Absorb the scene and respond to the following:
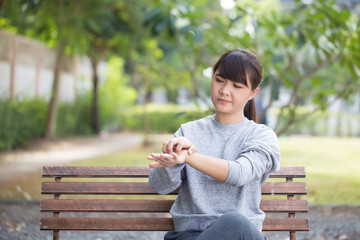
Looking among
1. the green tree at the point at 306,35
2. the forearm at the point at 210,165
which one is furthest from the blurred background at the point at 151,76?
the forearm at the point at 210,165

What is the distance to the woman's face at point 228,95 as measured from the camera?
2.26 m

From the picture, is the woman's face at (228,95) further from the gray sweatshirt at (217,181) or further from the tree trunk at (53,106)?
the tree trunk at (53,106)

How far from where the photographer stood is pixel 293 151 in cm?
1312

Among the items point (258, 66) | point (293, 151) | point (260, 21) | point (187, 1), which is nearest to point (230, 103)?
point (258, 66)

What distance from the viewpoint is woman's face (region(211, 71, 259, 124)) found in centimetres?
226

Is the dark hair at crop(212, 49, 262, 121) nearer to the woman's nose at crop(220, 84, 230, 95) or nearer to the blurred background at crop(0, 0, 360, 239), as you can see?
the woman's nose at crop(220, 84, 230, 95)

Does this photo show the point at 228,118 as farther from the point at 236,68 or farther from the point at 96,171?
the point at 96,171

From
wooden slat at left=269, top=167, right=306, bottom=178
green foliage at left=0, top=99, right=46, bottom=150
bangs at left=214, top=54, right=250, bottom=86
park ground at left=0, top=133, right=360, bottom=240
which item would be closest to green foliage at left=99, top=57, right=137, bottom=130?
park ground at left=0, top=133, right=360, bottom=240

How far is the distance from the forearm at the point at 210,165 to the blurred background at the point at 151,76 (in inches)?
33.6

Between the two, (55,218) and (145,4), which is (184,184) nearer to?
(55,218)

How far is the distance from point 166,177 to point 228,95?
49cm

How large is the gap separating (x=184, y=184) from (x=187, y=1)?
12.4 feet

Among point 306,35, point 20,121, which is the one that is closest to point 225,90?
point 306,35

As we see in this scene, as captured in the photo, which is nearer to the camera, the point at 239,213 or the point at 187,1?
the point at 239,213
